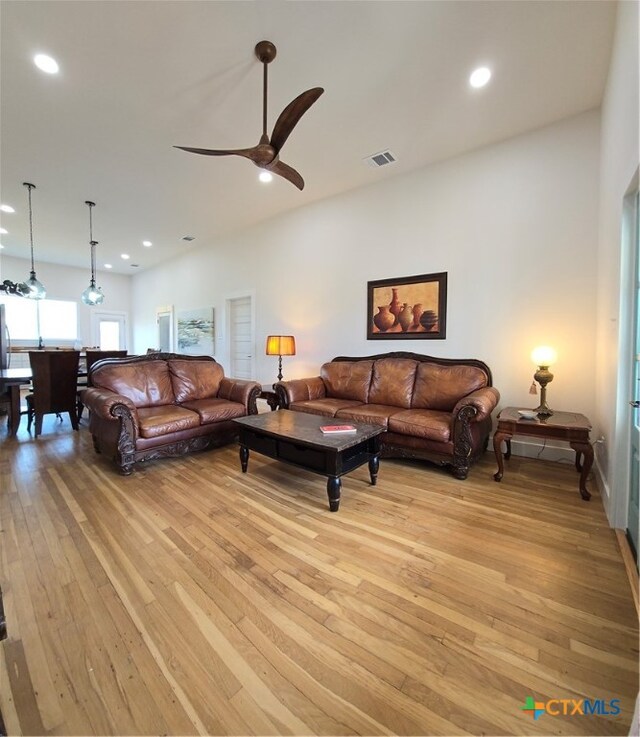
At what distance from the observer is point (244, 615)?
1.36 metres

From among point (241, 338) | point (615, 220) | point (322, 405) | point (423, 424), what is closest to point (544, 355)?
point (615, 220)

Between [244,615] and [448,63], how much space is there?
3.73 meters

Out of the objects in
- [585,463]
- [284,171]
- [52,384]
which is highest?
[284,171]

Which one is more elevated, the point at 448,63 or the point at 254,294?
the point at 448,63

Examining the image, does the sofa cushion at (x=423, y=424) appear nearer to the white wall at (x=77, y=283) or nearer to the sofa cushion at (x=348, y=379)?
the sofa cushion at (x=348, y=379)

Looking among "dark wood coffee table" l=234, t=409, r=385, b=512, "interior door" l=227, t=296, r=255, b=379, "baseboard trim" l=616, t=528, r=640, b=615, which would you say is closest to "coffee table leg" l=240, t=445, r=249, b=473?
"dark wood coffee table" l=234, t=409, r=385, b=512

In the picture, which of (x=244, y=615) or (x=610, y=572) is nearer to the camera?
(x=244, y=615)

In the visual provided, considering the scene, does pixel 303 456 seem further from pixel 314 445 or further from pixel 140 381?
pixel 140 381

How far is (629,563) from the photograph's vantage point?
1645 millimetres

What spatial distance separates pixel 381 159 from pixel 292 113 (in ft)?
6.32

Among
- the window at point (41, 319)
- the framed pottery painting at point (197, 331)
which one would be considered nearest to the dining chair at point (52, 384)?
the framed pottery painting at point (197, 331)

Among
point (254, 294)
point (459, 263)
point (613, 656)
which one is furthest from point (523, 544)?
point (254, 294)

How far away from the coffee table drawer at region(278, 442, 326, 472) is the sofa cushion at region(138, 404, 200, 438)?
123 cm

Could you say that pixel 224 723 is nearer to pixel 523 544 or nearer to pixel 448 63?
pixel 523 544
